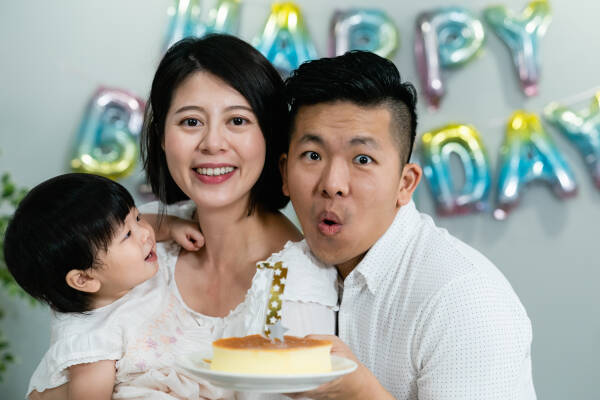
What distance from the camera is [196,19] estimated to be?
354 centimetres

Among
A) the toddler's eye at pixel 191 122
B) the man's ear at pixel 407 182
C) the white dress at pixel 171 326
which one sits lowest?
the white dress at pixel 171 326

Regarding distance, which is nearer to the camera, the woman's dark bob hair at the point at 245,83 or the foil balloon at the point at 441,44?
the woman's dark bob hair at the point at 245,83

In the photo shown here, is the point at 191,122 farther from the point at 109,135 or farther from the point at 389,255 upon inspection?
the point at 109,135

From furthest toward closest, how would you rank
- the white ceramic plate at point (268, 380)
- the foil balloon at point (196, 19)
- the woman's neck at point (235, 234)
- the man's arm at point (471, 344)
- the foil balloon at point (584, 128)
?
the foil balloon at point (196, 19)
the foil balloon at point (584, 128)
the woman's neck at point (235, 234)
the man's arm at point (471, 344)
the white ceramic plate at point (268, 380)

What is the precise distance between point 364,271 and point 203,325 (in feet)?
1.65

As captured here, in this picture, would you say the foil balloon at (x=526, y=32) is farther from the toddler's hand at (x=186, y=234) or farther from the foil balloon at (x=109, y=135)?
the toddler's hand at (x=186, y=234)

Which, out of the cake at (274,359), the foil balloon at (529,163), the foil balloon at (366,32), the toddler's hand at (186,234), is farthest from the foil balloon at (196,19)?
the cake at (274,359)

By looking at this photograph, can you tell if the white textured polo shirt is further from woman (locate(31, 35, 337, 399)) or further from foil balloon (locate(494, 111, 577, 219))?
foil balloon (locate(494, 111, 577, 219))

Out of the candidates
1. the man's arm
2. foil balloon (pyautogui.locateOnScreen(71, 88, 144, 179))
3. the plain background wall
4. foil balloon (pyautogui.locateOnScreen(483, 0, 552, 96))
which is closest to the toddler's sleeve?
the man's arm

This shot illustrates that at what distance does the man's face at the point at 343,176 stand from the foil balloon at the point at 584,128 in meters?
2.13

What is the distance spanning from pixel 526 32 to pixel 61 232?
260 cm

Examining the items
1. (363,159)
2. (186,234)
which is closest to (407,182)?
(363,159)

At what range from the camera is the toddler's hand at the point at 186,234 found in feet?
6.24

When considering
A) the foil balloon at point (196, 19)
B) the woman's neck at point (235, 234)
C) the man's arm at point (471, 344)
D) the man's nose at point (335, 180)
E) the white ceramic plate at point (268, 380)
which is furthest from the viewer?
the foil balloon at point (196, 19)
